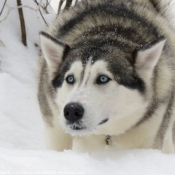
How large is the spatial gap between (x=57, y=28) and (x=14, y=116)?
1.39 metres

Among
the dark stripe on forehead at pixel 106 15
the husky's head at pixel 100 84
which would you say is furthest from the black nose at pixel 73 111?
the dark stripe on forehead at pixel 106 15

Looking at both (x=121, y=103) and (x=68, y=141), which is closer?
(x=121, y=103)

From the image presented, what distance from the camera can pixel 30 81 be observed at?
18.3ft

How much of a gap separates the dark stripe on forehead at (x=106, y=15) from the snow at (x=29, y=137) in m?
1.11

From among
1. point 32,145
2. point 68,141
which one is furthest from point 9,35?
point 68,141

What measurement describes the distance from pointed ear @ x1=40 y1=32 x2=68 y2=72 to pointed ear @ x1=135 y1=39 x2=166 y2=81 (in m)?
0.56

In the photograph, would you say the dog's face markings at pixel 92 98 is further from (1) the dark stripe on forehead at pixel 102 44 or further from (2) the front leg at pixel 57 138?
(2) the front leg at pixel 57 138

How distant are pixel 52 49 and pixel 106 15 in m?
0.65

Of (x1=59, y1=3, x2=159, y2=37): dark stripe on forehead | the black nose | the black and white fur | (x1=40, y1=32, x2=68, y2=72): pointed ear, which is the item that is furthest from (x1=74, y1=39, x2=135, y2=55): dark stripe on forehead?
the black nose

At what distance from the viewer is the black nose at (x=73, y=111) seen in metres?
2.56

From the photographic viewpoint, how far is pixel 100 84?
9.18ft

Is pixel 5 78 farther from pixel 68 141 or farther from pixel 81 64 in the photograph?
pixel 81 64

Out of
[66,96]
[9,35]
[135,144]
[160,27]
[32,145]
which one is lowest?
[32,145]

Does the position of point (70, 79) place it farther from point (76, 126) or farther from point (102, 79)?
point (76, 126)
